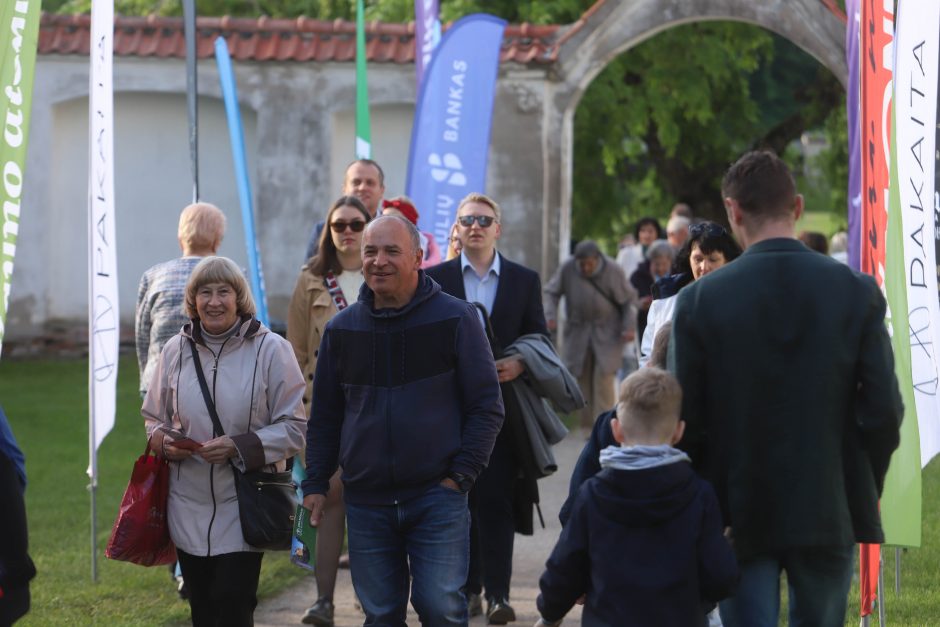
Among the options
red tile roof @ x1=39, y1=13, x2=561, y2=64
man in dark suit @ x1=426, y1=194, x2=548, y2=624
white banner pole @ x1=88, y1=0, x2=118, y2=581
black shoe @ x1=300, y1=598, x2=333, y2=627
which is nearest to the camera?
black shoe @ x1=300, y1=598, x2=333, y2=627

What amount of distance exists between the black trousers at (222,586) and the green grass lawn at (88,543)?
149 centimetres

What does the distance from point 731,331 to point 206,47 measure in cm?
1385

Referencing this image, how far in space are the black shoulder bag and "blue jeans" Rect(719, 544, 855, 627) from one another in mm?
1836

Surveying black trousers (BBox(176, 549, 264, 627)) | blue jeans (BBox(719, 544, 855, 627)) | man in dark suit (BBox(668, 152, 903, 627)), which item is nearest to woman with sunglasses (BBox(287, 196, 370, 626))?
black trousers (BBox(176, 549, 264, 627))

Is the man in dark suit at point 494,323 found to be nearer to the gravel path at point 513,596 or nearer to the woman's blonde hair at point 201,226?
the gravel path at point 513,596

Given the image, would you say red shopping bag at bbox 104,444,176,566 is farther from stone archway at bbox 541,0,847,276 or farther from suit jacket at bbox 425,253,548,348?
stone archway at bbox 541,0,847,276

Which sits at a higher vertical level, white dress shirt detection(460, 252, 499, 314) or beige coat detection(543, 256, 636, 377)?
white dress shirt detection(460, 252, 499, 314)

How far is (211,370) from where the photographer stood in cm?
566

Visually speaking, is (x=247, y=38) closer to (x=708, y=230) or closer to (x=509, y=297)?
(x=509, y=297)

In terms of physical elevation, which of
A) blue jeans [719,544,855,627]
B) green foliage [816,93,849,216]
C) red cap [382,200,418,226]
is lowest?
blue jeans [719,544,855,627]

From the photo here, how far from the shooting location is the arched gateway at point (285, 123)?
1625 centimetres

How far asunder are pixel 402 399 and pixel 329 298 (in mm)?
2166

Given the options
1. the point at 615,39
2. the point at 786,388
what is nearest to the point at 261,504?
the point at 786,388

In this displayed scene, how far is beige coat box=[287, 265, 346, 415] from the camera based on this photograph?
7344 mm
